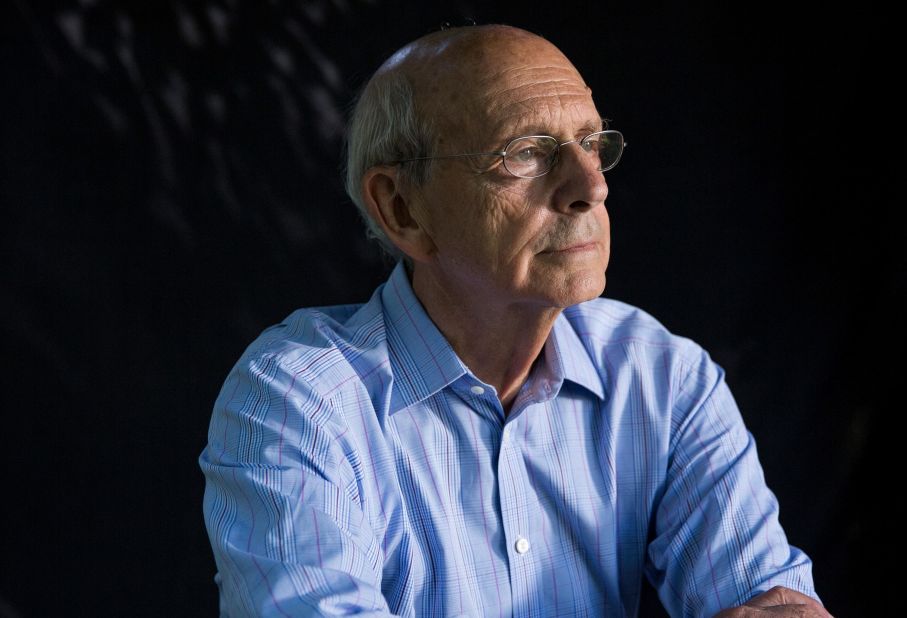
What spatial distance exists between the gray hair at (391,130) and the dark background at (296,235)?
0.83 meters

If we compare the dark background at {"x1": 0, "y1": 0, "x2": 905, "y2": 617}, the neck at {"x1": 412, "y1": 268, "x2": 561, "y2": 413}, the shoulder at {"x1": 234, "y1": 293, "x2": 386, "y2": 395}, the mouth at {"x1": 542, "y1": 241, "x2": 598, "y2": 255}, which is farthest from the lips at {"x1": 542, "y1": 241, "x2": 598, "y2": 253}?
the dark background at {"x1": 0, "y1": 0, "x2": 905, "y2": 617}

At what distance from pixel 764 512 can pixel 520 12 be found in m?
1.62

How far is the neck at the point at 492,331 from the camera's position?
6.29 ft

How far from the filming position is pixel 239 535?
63.8 inches

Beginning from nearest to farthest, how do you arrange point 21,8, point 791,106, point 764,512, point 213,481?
point 213,481 → point 764,512 → point 21,8 → point 791,106

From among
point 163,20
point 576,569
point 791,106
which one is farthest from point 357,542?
point 791,106

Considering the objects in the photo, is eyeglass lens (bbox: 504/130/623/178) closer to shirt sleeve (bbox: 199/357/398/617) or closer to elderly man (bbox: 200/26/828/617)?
elderly man (bbox: 200/26/828/617)

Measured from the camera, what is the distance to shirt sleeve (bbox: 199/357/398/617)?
5.05 ft

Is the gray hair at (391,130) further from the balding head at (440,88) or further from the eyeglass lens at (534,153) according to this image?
the eyeglass lens at (534,153)

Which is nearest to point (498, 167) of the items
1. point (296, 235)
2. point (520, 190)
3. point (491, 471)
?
point (520, 190)

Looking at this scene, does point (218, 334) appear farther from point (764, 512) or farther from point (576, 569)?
point (764, 512)

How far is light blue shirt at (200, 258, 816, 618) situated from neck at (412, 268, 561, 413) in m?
0.03

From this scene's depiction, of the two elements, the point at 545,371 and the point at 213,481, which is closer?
the point at 213,481

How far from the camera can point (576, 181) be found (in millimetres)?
1796
